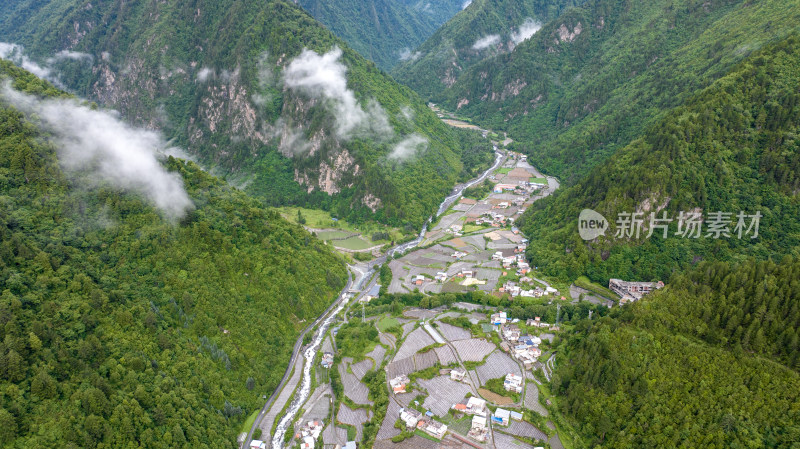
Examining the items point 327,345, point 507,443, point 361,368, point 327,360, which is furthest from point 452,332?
point 507,443

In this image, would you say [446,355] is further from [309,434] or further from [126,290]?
[126,290]

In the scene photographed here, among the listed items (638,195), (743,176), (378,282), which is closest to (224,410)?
(378,282)

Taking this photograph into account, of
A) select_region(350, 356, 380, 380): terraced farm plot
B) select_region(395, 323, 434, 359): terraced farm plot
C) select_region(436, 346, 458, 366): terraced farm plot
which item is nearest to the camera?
select_region(350, 356, 380, 380): terraced farm plot

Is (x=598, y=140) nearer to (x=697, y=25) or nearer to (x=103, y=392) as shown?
(x=697, y=25)

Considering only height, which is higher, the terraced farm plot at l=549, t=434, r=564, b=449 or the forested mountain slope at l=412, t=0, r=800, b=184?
the forested mountain slope at l=412, t=0, r=800, b=184

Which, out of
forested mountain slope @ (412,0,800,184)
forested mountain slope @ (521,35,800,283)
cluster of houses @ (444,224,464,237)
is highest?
forested mountain slope @ (412,0,800,184)

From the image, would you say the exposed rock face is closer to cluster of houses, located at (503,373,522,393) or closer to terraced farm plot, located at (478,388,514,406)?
cluster of houses, located at (503,373,522,393)

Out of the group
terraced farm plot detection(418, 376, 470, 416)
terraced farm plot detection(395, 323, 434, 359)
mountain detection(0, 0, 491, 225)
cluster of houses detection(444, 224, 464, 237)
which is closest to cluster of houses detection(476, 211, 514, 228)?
cluster of houses detection(444, 224, 464, 237)
